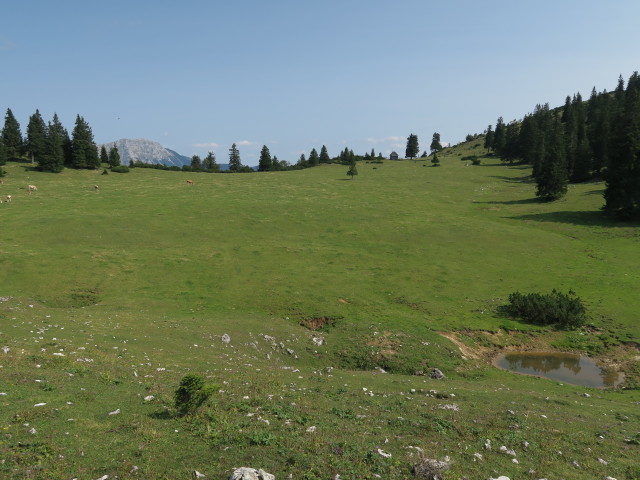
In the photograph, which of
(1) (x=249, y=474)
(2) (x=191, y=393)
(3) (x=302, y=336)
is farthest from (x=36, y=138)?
(1) (x=249, y=474)

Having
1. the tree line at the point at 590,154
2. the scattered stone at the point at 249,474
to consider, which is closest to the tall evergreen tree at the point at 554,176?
the tree line at the point at 590,154

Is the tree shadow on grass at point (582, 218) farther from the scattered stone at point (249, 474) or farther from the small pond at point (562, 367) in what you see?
the scattered stone at point (249, 474)

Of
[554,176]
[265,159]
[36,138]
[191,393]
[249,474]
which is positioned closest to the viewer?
[249,474]

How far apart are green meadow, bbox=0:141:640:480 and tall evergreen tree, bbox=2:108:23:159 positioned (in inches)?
1904

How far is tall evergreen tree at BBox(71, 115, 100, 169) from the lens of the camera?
377ft

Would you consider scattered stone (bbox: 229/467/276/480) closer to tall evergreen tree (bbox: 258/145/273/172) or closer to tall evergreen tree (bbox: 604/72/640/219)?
tall evergreen tree (bbox: 604/72/640/219)

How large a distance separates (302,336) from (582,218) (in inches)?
2729

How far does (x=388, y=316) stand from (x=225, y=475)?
Answer: 26.5 metres

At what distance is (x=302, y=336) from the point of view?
29.5 metres

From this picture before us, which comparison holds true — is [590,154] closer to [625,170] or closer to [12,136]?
[625,170]

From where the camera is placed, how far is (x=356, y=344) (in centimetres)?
2892

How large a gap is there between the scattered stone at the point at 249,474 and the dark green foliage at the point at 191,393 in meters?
4.21

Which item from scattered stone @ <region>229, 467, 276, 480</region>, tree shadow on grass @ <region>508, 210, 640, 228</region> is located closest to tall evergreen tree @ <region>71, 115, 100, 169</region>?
tree shadow on grass @ <region>508, 210, 640, 228</region>

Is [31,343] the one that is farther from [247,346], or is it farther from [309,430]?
[309,430]
